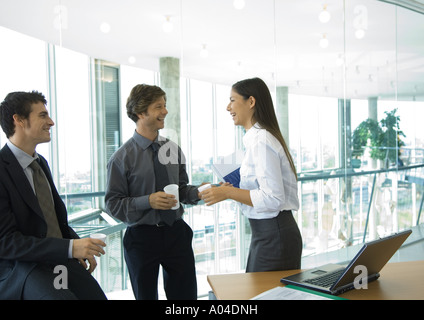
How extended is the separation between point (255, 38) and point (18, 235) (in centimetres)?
300

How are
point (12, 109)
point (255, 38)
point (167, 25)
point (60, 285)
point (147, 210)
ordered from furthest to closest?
point (255, 38)
point (167, 25)
point (147, 210)
point (12, 109)
point (60, 285)

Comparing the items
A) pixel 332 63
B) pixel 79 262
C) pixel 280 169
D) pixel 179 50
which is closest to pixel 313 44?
pixel 332 63

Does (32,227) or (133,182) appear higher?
(133,182)

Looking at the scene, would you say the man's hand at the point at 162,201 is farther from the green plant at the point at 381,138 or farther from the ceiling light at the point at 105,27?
the green plant at the point at 381,138

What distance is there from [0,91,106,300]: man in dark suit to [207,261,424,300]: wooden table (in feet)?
1.92

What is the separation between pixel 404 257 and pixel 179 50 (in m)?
4.01

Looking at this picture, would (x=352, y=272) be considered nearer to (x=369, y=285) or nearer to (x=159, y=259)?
(x=369, y=285)

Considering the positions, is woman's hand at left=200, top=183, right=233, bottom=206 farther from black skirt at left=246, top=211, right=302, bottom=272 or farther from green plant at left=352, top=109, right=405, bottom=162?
green plant at left=352, top=109, right=405, bottom=162

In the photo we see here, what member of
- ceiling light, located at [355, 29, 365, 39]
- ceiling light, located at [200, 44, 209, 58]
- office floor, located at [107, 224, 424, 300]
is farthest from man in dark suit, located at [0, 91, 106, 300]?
ceiling light, located at [355, 29, 365, 39]

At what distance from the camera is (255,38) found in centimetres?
393

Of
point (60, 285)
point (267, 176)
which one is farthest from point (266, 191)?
point (60, 285)

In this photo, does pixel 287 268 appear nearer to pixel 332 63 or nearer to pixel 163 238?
pixel 163 238
